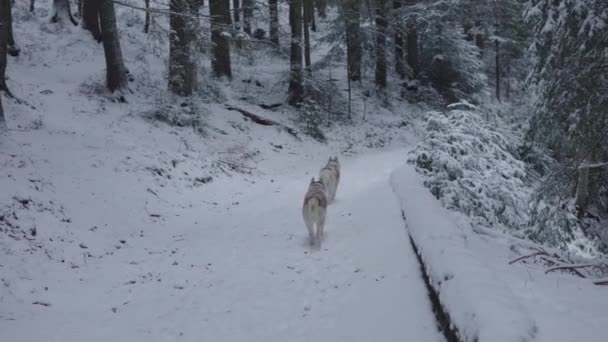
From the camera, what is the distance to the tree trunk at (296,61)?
63.7 ft

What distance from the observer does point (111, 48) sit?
13570 mm

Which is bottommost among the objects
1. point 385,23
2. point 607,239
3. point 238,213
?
point 607,239

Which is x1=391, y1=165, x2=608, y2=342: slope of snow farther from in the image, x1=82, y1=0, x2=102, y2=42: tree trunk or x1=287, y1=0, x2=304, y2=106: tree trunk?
x1=82, y1=0, x2=102, y2=42: tree trunk

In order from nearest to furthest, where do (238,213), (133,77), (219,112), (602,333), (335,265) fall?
(602,333) → (335,265) → (238,213) → (133,77) → (219,112)

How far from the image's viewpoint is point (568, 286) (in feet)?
14.3

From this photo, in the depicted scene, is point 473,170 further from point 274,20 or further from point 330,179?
point 274,20

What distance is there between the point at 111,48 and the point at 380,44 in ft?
45.2

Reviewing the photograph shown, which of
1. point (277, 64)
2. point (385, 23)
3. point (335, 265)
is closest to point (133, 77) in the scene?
point (277, 64)

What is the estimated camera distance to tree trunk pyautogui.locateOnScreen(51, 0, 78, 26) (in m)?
18.7

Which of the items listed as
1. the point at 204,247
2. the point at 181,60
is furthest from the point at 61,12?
the point at 204,247

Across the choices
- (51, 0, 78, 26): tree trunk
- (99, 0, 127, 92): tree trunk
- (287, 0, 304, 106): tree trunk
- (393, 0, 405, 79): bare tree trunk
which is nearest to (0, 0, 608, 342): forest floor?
(99, 0, 127, 92): tree trunk

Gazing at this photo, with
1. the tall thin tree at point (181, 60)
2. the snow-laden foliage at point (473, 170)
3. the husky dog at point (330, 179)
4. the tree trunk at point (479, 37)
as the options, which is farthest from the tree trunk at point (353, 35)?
the husky dog at point (330, 179)

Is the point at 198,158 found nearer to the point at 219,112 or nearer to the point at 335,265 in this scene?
the point at 219,112

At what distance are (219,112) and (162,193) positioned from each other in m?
7.03
